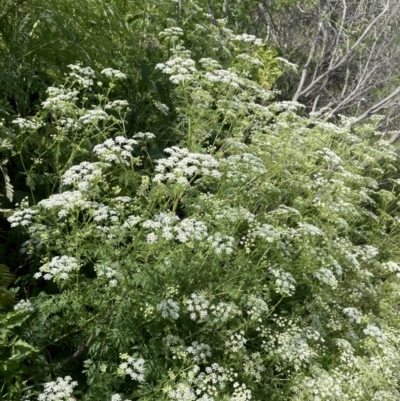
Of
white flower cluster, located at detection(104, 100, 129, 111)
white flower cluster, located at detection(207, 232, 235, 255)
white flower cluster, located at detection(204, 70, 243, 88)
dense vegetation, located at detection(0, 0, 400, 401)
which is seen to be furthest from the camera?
white flower cluster, located at detection(204, 70, 243, 88)

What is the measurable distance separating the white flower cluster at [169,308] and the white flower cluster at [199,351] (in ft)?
0.81

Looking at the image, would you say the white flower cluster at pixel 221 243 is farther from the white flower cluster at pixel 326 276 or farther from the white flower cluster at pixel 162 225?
the white flower cluster at pixel 326 276

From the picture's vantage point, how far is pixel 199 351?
2.60 metres

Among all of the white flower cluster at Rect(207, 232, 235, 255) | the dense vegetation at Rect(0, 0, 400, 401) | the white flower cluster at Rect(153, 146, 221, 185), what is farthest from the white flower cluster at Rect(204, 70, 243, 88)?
the white flower cluster at Rect(207, 232, 235, 255)

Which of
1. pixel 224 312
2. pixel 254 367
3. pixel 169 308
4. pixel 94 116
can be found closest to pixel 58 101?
pixel 94 116

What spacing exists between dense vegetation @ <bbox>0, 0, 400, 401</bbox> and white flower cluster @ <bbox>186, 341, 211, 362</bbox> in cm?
1

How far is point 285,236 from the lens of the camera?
10.3 feet

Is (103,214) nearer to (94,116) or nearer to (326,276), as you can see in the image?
(94,116)

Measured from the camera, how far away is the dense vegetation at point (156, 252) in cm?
244

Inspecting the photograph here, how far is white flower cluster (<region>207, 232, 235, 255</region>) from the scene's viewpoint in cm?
255

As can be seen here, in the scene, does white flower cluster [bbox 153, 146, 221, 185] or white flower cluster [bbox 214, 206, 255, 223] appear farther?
white flower cluster [bbox 214, 206, 255, 223]

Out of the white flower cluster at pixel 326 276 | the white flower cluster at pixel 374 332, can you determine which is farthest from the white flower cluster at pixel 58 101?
the white flower cluster at pixel 374 332

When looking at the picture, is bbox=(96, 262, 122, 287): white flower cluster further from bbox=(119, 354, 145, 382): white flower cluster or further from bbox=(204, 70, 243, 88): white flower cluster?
bbox=(204, 70, 243, 88): white flower cluster

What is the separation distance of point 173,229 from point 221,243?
0.35 m
